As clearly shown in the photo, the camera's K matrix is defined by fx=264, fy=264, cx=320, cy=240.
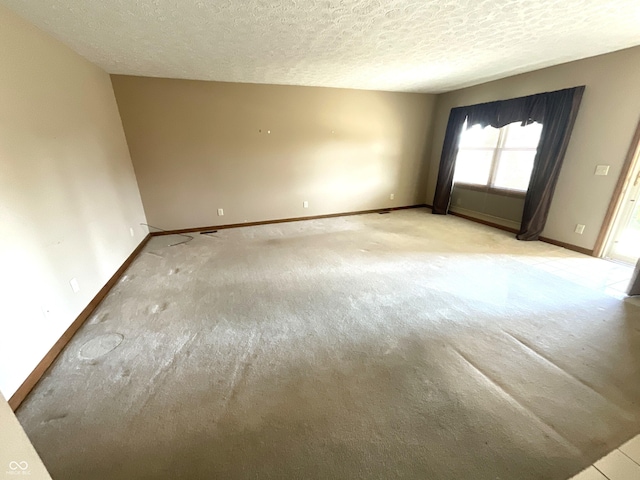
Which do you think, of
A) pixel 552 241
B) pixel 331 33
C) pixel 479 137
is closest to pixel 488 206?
pixel 552 241

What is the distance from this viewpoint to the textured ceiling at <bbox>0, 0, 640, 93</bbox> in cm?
196

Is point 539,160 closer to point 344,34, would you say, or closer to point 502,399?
point 344,34

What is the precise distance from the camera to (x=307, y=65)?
3.36m

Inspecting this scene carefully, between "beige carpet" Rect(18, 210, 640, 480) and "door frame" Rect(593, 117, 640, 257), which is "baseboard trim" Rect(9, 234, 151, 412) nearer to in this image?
"beige carpet" Rect(18, 210, 640, 480)

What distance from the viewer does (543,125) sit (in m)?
3.65

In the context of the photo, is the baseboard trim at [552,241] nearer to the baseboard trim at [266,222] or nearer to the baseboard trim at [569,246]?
the baseboard trim at [569,246]

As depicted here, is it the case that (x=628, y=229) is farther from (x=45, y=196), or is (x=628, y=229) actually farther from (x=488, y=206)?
(x=45, y=196)

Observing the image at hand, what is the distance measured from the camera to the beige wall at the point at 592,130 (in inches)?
117

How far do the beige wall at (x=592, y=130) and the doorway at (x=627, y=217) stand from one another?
0.08 metres

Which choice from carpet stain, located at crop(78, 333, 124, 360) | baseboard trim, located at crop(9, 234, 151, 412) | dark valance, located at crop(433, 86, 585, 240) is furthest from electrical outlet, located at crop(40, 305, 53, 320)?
→ dark valance, located at crop(433, 86, 585, 240)

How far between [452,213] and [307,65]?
4030 millimetres

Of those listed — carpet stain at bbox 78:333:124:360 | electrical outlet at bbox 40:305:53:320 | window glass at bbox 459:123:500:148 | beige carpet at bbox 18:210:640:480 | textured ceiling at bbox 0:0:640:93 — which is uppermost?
textured ceiling at bbox 0:0:640:93

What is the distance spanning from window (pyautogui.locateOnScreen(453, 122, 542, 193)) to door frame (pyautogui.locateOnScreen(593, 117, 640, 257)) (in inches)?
38.8

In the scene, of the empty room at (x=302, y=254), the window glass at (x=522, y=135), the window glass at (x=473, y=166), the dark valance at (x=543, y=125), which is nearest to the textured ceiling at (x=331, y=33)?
the empty room at (x=302, y=254)
